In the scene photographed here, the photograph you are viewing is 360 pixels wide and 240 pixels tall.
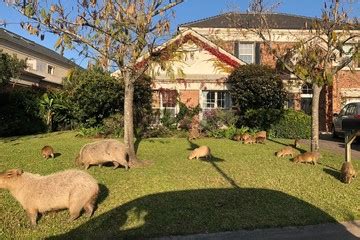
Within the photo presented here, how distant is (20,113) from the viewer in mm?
21797

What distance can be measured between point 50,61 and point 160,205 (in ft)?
125

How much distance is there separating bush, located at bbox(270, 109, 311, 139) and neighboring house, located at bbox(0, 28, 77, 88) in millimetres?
16576

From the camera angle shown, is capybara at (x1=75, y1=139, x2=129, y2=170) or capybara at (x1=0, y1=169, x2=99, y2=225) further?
capybara at (x1=75, y1=139, x2=129, y2=170)

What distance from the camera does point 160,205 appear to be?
322 inches

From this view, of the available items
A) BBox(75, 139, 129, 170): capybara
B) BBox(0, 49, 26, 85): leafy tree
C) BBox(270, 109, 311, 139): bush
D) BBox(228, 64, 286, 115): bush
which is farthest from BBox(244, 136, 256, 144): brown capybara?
BBox(0, 49, 26, 85): leafy tree

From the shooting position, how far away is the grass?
23.3 feet

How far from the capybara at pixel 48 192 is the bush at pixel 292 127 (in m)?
15.6

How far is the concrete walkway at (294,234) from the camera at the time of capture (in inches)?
265

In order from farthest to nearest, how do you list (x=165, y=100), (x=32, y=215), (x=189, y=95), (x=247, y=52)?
(x=247, y=52) → (x=189, y=95) → (x=165, y=100) → (x=32, y=215)

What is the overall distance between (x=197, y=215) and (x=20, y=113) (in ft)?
54.1

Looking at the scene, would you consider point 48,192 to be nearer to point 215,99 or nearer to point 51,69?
point 215,99

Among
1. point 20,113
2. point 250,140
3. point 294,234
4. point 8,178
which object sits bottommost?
point 294,234

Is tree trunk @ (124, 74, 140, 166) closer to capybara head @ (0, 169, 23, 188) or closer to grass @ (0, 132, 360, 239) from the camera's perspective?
grass @ (0, 132, 360, 239)

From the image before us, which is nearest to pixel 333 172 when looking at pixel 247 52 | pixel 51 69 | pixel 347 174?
pixel 347 174
